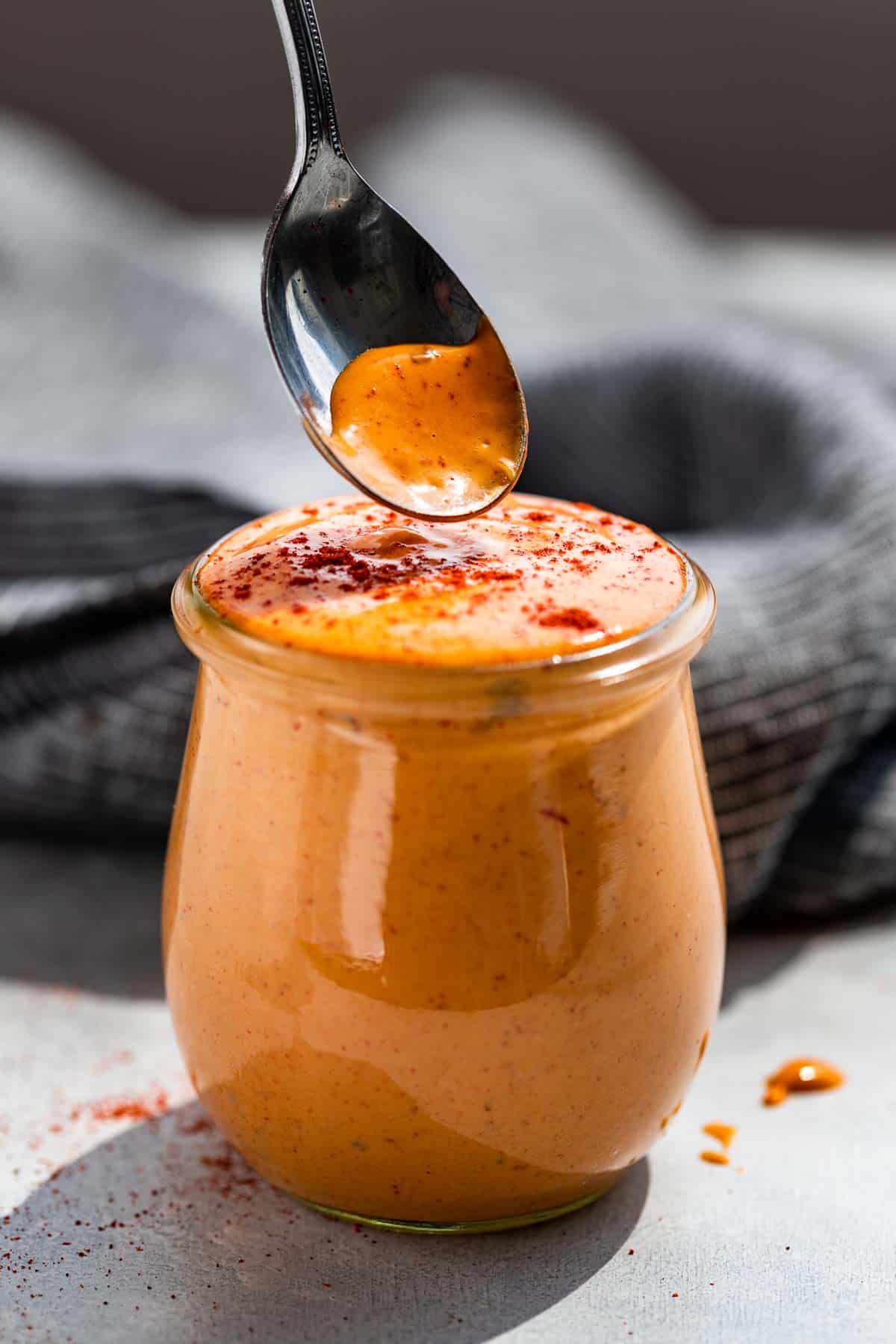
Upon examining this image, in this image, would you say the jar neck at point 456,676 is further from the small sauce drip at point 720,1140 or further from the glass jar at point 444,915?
the small sauce drip at point 720,1140

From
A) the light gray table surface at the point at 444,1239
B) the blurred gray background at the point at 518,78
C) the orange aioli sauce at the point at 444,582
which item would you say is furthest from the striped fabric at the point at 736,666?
the blurred gray background at the point at 518,78

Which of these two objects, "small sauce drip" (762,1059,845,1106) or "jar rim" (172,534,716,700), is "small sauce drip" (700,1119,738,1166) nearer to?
"small sauce drip" (762,1059,845,1106)

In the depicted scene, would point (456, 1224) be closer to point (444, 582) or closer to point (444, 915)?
point (444, 915)

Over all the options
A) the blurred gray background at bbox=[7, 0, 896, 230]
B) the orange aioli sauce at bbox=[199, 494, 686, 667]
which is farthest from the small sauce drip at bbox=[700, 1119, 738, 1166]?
the blurred gray background at bbox=[7, 0, 896, 230]

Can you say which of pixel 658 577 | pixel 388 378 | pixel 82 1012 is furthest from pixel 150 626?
pixel 658 577

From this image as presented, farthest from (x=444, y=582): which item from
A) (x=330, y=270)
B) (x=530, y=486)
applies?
(x=530, y=486)

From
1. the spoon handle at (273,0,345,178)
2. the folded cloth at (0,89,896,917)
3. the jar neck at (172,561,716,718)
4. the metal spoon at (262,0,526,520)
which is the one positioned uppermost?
the spoon handle at (273,0,345,178)
